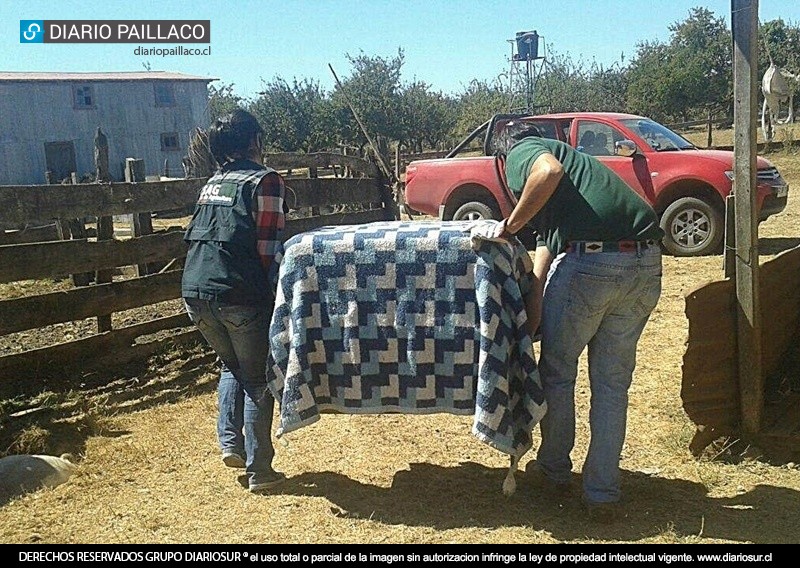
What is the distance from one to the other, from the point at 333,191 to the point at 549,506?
19.1 feet

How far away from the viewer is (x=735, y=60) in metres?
4.13

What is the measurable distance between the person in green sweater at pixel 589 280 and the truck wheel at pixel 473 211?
24.7ft

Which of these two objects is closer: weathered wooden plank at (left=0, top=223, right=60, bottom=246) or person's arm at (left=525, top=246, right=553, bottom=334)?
person's arm at (left=525, top=246, right=553, bottom=334)

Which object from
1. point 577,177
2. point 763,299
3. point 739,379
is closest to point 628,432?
point 739,379

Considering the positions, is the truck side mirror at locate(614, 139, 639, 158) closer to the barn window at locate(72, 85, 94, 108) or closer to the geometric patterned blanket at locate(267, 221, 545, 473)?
the geometric patterned blanket at locate(267, 221, 545, 473)

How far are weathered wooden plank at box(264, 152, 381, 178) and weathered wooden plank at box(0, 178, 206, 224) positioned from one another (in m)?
1.73

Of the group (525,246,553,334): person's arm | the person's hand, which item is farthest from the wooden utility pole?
the person's hand

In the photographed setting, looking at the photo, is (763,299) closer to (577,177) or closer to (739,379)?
(739,379)

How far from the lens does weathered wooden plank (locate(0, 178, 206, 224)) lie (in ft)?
18.5

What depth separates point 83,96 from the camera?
1499 inches

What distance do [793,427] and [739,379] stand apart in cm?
37

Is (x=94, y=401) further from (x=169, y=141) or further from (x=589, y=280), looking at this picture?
(x=169, y=141)

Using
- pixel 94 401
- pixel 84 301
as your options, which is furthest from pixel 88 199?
pixel 94 401

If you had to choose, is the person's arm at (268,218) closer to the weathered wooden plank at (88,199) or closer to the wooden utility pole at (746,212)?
the wooden utility pole at (746,212)
